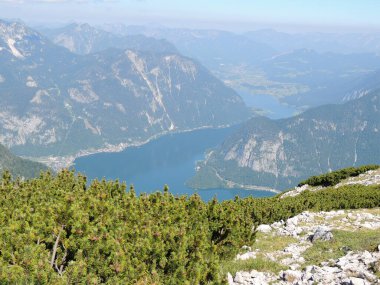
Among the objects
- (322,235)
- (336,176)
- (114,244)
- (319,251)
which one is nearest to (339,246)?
(319,251)

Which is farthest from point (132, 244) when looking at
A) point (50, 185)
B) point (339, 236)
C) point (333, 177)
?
point (333, 177)

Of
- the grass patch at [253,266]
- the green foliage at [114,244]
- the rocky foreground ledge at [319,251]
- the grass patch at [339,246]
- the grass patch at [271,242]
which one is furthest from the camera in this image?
the grass patch at [271,242]

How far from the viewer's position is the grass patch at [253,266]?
24.2 metres

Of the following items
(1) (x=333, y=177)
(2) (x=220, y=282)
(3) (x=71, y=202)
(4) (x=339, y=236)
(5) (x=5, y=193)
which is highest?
(3) (x=71, y=202)

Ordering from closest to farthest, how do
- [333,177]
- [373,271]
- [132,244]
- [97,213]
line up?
[373,271], [132,244], [97,213], [333,177]

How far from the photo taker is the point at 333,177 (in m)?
69.1

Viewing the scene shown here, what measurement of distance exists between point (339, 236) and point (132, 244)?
16191mm

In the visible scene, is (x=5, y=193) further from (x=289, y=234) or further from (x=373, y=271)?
(x=373, y=271)

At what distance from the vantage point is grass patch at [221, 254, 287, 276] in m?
24.2

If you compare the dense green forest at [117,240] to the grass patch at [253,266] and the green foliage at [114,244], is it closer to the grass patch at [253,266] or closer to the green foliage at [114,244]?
the green foliage at [114,244]

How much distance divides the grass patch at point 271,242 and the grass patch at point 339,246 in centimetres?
303

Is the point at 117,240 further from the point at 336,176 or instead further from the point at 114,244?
the point at 336,176

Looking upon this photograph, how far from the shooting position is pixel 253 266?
2483 centimetres

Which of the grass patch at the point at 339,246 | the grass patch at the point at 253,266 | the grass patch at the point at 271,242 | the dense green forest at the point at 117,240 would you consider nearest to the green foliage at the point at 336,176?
the grass patch at the point at 271,242
